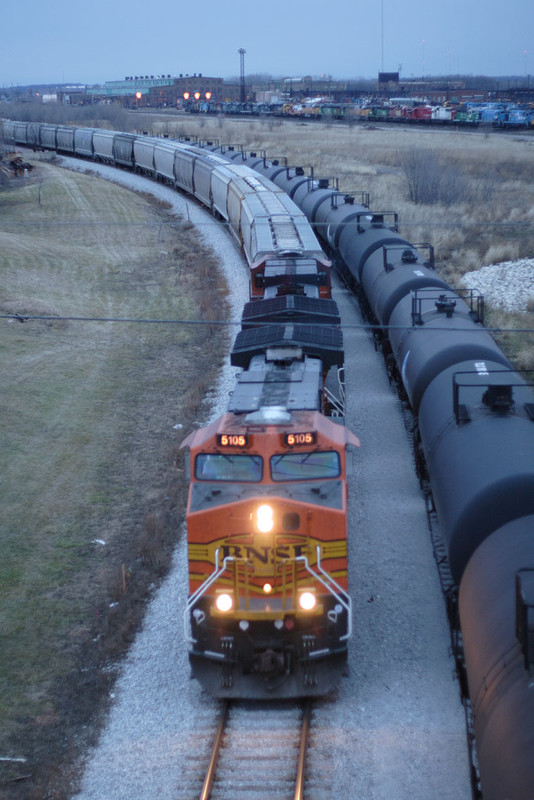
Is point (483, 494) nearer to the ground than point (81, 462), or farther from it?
farther from it

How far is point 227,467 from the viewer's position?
1061 centimetres

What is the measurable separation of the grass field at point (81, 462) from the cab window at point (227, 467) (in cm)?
361

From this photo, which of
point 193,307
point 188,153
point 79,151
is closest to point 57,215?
point 188,153

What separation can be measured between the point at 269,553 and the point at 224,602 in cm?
88

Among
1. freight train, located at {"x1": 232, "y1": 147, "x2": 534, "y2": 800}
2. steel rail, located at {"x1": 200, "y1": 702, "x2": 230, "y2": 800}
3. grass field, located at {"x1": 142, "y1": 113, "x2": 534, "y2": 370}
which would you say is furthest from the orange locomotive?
grass field, located at {"x1": 142, "y1": 113, "x2": 534, "y2": 370}

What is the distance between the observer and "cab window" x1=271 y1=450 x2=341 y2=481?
10.5 metres

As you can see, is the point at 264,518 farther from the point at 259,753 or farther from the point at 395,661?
the point at 395,661

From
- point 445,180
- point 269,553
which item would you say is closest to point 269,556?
point 269,553

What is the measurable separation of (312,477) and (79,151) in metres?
73.1

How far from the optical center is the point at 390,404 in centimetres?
2098

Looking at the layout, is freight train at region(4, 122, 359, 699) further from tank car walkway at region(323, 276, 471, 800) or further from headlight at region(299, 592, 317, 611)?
tank car walkway at region(323, 276, 471, 800)

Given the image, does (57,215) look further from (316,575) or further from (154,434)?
(316,575)

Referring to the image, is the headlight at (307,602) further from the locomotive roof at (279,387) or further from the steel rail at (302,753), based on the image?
the locomotive roof at (279,387)

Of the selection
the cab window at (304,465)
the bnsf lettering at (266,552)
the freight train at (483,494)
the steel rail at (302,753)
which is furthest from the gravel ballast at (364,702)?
the cab window at (304,465)
